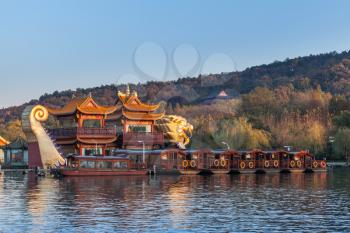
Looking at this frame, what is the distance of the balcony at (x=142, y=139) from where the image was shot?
284 feet

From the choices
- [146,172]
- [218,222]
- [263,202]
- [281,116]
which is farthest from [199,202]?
[281,116]

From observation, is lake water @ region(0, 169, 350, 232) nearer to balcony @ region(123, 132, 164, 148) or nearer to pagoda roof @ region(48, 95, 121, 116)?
pagoda roof @ region(48, 95, 121, 116)

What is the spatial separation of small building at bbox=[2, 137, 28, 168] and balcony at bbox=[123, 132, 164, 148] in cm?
2103

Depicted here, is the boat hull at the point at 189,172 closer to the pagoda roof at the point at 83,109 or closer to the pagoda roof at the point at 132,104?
the pagoda roof at the point at 83,109

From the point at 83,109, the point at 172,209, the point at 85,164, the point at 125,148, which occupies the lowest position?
the point at 172,209

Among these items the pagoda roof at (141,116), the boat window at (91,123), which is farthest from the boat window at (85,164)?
the pagoda roof at (141,116)

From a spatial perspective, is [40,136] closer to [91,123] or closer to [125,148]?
[91,123]

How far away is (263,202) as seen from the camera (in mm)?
39875

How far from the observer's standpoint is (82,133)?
82688 mm

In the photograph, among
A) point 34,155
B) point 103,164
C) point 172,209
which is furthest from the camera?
point 34,155

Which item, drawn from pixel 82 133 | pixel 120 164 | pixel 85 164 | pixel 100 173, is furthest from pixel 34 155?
pixel 100 173

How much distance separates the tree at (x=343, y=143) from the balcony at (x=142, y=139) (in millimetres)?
29879

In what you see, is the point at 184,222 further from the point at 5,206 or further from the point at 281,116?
the point at 281,116

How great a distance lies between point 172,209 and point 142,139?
52315 millimetres
